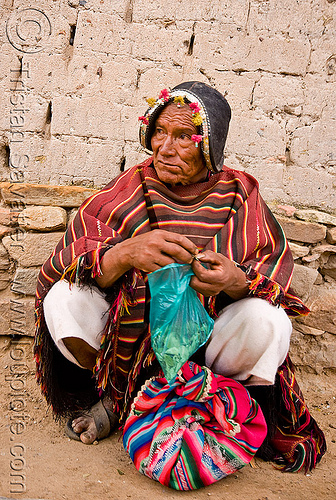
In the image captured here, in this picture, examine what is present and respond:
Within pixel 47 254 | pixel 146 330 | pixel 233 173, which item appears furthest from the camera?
pixel 47 254

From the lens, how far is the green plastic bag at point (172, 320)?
6.59 ft

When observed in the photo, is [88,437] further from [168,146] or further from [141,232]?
[168,146]

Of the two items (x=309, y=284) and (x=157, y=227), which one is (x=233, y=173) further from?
(x=309, y=284)

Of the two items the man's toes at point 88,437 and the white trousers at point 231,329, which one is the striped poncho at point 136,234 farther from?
the man's toes at point 88,437

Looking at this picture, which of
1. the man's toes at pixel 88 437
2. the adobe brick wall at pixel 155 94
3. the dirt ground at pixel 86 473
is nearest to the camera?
the dirt ground at pixel 86 473

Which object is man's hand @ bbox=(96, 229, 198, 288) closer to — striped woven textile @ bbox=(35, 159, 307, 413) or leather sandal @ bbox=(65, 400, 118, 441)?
striped woven textile @ bbox=(35, 159, 307, 413)

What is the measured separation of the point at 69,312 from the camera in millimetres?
2113

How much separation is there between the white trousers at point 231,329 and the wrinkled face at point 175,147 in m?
0.67

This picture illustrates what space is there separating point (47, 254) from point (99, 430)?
1.19m

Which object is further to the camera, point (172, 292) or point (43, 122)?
point (43, 122)

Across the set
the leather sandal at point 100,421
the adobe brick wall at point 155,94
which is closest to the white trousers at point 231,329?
the leather sandal at point 100,421

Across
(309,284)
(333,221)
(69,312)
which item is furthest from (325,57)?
(69,312)

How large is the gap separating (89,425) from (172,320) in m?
0.74

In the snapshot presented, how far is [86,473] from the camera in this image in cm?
205
